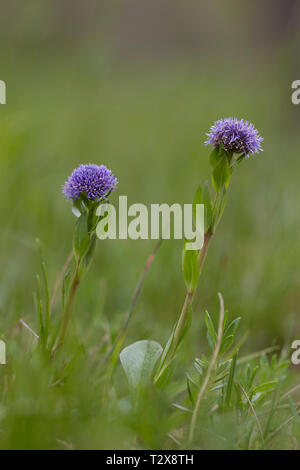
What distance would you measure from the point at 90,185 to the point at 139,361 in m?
0.29

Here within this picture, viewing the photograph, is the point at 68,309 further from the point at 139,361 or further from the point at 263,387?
the point at 263,387

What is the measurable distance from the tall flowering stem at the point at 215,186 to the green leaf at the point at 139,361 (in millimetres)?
25

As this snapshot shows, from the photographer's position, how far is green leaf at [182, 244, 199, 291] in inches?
29.6

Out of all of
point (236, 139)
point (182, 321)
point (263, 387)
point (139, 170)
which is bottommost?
point (263, 387)

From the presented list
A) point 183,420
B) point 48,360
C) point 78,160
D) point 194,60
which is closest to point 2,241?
point 48,360

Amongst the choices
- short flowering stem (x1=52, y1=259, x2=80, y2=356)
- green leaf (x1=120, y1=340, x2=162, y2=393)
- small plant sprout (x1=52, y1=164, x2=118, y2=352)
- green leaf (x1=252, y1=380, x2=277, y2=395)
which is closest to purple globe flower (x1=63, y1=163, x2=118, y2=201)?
small plant sprout (x1=52, y1=164, x2=118, y2=352)

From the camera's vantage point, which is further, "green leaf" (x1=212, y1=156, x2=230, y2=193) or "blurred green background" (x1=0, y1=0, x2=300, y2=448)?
"blurred green background" (x1=0, y1=0, x2=300, y2=448)

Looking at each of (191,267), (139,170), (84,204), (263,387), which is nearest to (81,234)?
(84,204)

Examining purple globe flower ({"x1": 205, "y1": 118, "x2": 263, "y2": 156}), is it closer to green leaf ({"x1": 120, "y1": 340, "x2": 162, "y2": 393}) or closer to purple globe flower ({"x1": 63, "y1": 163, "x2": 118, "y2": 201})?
purple globe flower ({"x1": 63, "y1": 163, "x2": 118, "y2": 201})

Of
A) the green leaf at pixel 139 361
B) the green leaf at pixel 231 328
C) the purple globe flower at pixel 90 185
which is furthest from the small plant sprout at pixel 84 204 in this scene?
the green leaf at pixel 231 328

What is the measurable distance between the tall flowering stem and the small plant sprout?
14 centimetres

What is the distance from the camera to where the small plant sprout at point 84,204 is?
76 centimetres

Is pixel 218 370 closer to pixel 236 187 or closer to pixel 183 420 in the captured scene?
pixel 183 420

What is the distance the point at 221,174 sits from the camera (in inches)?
29.4
